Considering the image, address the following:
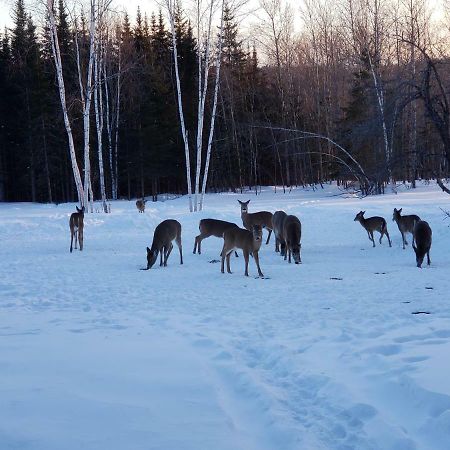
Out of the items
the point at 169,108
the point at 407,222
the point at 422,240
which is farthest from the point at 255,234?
the point at 169,108

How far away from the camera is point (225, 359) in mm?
6621

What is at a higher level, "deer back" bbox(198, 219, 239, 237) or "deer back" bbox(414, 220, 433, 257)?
"deer back" bbox(198, 219, 239, 237)

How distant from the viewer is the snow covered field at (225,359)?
437 centimetres

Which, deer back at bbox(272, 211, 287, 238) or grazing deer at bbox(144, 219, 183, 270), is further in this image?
deer back at bbox(272, 211, 287, 238)

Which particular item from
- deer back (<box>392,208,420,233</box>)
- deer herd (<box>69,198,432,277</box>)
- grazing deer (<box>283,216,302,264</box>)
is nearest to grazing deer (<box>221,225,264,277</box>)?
deer herd (<box>69,198,432,277</box>)

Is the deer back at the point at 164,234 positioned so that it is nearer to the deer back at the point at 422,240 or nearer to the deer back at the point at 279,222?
the deer back at the point at 279,222

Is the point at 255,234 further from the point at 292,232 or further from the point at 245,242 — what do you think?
the point at 292,232

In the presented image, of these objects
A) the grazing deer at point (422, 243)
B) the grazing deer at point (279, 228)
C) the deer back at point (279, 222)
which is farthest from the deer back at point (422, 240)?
the deer back at point (279, 222)

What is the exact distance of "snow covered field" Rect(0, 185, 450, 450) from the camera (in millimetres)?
4371

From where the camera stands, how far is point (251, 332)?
796cm

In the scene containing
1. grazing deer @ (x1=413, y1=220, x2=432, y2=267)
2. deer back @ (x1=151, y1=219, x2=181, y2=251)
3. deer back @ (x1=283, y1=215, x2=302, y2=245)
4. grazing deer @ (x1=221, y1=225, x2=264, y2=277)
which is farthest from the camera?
deer back @ (x1=283, y1=215, x2=302, y2=245)

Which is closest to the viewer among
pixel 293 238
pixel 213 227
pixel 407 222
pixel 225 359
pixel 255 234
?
pixel 225 359

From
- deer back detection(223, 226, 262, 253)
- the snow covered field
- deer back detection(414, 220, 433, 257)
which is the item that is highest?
deer back detection(223, 226, 262, 253)

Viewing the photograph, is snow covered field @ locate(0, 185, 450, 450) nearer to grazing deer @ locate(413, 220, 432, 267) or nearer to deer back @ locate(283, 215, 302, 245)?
grazing deer @ locate(413, 220, 432, 267)
